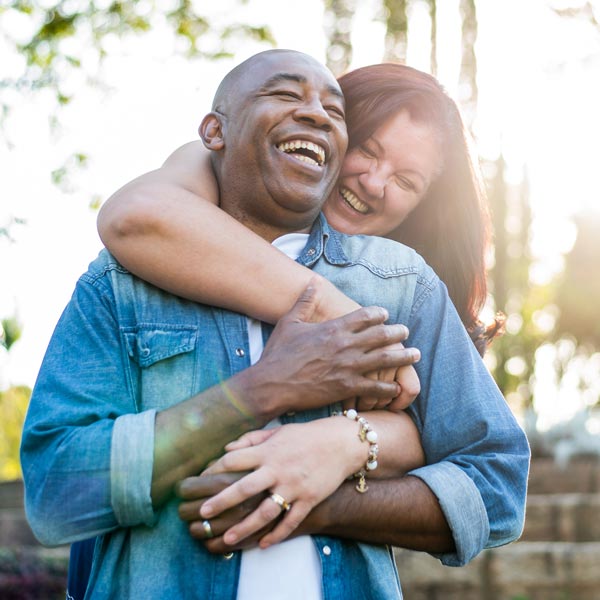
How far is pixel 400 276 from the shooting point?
2.41 metres

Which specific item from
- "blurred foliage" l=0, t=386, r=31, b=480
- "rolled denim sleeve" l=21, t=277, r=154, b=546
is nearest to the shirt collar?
"rolled denim sleeve" l=21, t=277, r=154, b=546

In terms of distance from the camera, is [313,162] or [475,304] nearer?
[313,162]

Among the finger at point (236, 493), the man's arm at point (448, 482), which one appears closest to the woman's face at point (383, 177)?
the man's arm at point (448, 482)

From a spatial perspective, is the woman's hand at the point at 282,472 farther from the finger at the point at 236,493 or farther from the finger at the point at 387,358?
the finger at the point at 387,358

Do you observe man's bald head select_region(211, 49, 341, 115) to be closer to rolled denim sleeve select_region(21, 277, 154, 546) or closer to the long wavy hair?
the long wavy hair

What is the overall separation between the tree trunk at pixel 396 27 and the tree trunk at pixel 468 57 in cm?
141

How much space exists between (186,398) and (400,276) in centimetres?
67

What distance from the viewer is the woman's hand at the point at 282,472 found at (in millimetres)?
1995

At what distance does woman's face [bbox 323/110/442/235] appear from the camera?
3070mm

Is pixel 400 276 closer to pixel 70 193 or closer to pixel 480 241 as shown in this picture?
pixel 480 241

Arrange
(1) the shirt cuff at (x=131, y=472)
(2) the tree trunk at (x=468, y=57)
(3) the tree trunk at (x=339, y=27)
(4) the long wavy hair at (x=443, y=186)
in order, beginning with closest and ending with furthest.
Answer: (1) the shirt cuff at (x=131, y=472) < (4) the long wavy hair at (x=443, y=186) < (3) the tree trunk at (x=339, y=27) < (2) the tree trunk at (x=468, y=57)

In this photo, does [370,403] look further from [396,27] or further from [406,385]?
[396,27]

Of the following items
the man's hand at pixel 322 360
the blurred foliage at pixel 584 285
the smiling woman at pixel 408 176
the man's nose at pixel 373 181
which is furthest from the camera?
the blurred foliage at pixel 584 285

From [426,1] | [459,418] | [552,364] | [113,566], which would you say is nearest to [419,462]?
[459,418]
